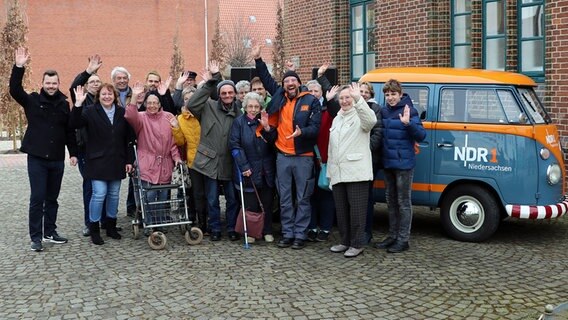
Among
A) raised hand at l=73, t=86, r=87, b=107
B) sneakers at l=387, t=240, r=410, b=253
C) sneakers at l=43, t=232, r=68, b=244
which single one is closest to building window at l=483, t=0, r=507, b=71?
sneakers at l=387, t=240, r=410, b=253

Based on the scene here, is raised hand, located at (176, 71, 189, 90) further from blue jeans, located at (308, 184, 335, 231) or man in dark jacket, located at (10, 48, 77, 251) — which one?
blue jeans, located at (308, 184, 335, 231)

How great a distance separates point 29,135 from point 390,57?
7.79 m

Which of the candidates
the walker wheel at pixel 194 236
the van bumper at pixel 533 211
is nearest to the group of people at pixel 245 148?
the walker wheel at pixel 194 236

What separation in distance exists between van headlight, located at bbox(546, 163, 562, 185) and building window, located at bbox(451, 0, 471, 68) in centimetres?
475

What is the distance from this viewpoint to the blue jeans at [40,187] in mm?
7551

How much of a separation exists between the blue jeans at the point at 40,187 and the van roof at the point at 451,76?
408 centimetres

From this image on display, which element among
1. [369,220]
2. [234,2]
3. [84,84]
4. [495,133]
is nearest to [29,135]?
[84,84]

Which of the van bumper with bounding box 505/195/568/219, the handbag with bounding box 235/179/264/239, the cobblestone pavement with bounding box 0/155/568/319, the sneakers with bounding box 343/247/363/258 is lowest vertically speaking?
the cobblestone pavement with bounding box 0/155/568/319

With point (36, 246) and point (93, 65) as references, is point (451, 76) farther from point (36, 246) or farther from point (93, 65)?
point (36, 246)

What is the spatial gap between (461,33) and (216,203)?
21.2ft

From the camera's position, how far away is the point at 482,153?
7566 millimetres

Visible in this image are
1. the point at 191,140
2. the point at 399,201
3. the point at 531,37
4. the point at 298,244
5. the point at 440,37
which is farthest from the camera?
the point at 440,37

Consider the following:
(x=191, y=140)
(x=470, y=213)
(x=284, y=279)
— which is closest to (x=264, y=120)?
(x=191, y=140)

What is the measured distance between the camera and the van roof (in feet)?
25.3
